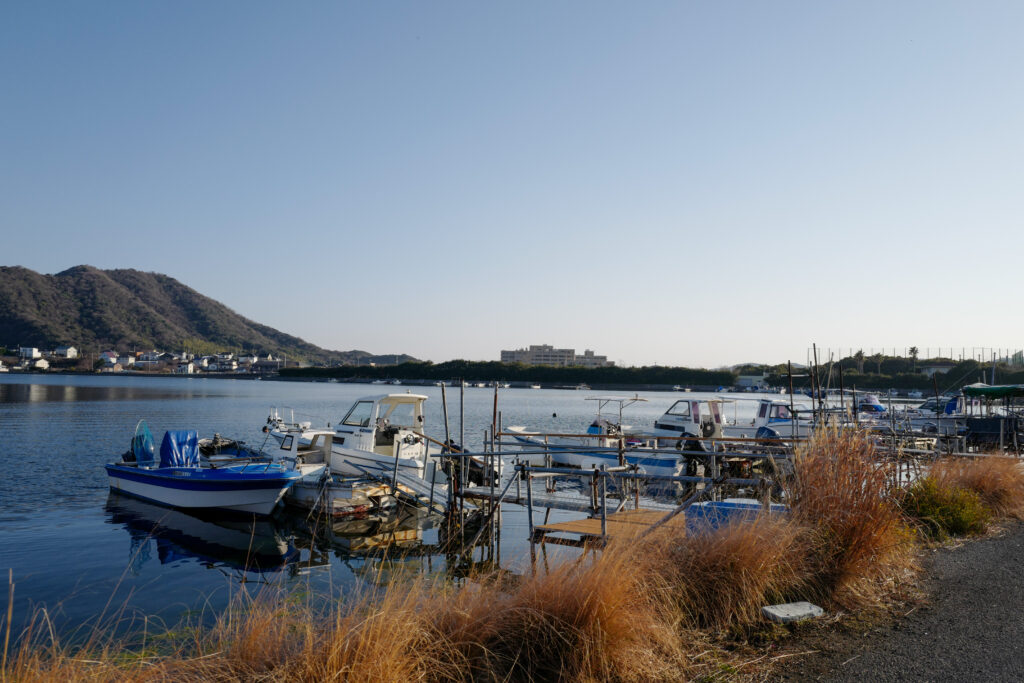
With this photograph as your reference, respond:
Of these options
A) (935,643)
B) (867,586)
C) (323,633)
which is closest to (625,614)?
(323,633)

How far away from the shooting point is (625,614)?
5.80 metres

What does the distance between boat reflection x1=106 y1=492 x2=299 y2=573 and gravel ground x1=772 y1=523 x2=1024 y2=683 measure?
1146cm

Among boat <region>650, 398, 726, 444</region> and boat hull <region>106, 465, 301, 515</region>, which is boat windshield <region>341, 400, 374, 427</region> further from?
boat <region>650, 398, 726, 444</region>

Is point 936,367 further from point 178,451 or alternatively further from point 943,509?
point 178,451

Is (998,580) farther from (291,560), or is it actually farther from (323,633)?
(291,560)

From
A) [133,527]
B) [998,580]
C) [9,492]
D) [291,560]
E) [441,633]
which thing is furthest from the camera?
[9,492]

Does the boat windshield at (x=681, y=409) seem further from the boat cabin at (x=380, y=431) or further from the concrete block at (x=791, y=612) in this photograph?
the concrete block at (x=791, y=612)

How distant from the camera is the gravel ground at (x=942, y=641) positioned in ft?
18.7

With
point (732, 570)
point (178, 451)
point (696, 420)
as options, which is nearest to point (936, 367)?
point (696, 420)

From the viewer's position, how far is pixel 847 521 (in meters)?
7.78

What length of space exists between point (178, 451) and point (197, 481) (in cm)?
289

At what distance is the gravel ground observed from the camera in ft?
18.7

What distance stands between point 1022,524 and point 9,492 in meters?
26.8

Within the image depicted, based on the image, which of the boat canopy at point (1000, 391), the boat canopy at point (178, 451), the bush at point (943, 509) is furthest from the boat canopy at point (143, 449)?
the boat canopy at point (1000, 391)
